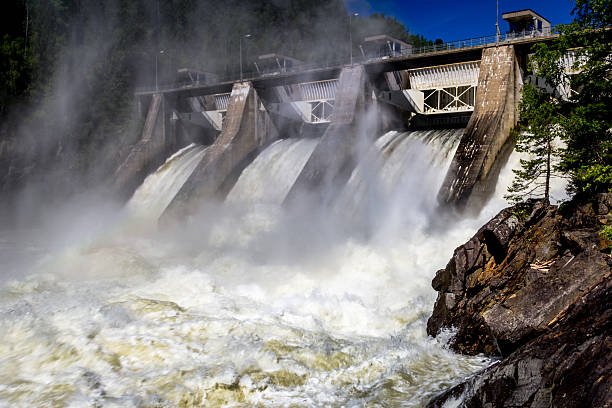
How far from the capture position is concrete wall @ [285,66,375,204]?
1815 cm

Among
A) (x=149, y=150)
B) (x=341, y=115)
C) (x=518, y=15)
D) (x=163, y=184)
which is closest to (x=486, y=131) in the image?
(x=518, y=15)

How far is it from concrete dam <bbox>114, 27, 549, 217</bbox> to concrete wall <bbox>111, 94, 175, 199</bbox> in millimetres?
60

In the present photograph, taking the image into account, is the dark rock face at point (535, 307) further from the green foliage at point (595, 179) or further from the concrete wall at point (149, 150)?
the concrete wall at point (149, 150)

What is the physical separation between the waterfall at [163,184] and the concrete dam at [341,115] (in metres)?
0.75

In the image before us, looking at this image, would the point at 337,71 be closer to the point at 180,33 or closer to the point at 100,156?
the point at 100,156

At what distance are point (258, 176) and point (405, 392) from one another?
16.4 meters

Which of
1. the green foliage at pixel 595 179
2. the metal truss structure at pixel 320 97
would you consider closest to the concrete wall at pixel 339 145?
the metal truss structure at pixel 320 97

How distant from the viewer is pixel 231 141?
2331 cm

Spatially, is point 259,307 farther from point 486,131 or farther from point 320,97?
point 320,97

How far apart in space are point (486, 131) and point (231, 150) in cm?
1164

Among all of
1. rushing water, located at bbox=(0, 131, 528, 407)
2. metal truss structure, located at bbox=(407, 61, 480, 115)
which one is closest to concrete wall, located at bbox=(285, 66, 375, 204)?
rushing water, located at bbox=(0, 131, 528, 407)

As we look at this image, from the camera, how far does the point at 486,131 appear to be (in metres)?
15.7

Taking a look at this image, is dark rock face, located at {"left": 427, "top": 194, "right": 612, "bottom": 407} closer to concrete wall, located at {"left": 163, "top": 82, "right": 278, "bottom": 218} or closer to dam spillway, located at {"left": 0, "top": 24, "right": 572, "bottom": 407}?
dam spillway, located at {"left": 0, "top": 24, "right": 572, "bottom": 407}

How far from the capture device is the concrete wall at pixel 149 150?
1024 inches
